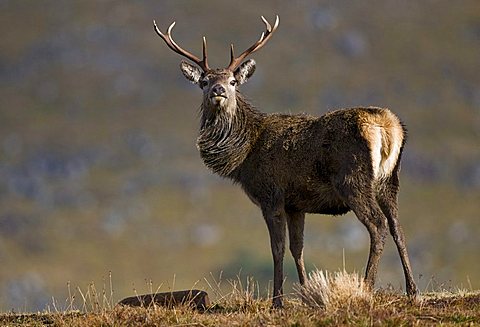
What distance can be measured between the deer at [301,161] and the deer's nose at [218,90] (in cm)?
2

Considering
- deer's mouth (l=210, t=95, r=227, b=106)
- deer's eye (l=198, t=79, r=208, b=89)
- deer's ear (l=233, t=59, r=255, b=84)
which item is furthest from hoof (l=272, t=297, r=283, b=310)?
deer's ear (l=233, t=59, r=255, b=84)

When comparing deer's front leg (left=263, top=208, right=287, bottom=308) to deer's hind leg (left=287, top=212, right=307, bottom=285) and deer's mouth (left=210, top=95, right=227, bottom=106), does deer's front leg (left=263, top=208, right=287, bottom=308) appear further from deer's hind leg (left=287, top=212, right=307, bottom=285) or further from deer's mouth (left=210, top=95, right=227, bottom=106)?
deer's mouth (left=210, top=95, right=227, bottom=106)

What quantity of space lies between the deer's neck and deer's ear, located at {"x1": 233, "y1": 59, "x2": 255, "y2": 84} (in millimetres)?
374

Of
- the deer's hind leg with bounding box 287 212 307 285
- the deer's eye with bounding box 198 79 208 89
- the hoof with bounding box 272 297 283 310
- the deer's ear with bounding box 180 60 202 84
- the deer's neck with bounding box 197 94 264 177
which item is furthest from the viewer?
the deer's ear with bounding box 180 60 202 84

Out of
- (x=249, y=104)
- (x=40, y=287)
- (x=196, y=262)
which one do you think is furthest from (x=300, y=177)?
(x=196, y=262)

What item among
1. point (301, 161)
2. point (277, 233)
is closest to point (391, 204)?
point (301, 161)

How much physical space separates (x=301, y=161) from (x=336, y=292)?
2894 mm

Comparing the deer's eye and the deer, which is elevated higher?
the deer's eye

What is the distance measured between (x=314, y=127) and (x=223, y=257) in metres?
167

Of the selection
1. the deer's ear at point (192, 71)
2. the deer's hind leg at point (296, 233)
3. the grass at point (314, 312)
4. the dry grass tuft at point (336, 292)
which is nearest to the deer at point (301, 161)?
the deer's hind leg at point (296, 233)

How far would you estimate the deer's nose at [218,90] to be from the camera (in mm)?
15125

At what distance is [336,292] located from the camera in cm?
1157

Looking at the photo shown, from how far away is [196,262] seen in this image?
582 feet

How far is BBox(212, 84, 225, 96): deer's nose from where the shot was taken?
15125mm
